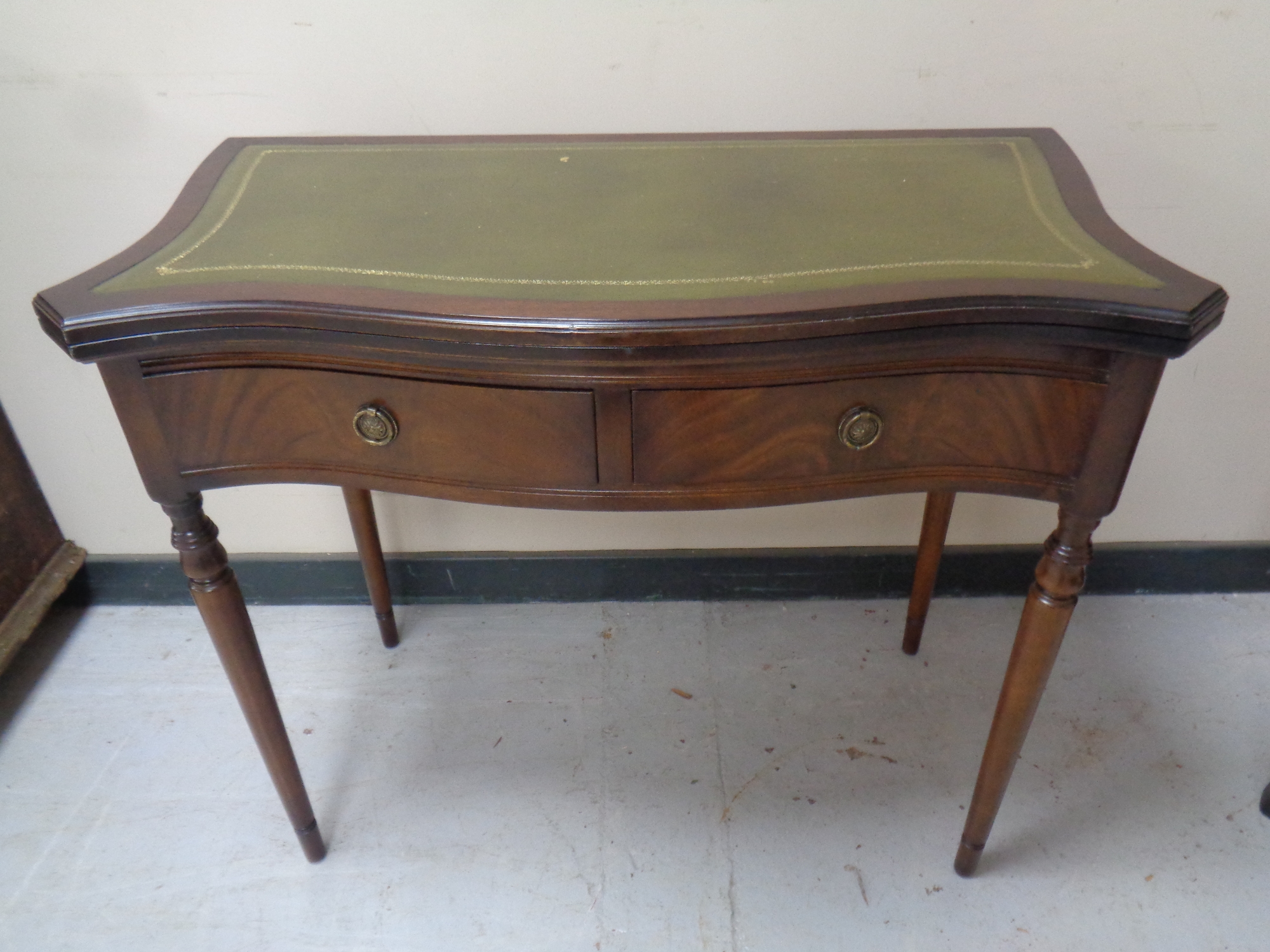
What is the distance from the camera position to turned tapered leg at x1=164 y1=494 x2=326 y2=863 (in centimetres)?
104

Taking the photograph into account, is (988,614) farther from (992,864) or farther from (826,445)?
(826,445)

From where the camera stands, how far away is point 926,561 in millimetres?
1533

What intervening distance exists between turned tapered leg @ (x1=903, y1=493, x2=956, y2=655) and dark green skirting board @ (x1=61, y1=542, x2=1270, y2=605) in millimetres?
137

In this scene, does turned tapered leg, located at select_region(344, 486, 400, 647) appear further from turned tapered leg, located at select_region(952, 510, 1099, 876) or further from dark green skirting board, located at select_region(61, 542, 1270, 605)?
turned tapered leg, located at select_region(952, 510, 1099, 876)

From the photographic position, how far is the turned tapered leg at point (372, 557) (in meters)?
1.50

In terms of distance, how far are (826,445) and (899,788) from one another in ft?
2.38

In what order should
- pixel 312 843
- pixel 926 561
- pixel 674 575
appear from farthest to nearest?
pixel 674 575 < pixel 926 561 < pixel 312 843

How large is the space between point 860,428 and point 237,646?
29.8 inches

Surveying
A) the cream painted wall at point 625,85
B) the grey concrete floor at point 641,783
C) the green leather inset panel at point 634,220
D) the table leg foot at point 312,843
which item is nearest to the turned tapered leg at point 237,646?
the table leg foot at point 312,843

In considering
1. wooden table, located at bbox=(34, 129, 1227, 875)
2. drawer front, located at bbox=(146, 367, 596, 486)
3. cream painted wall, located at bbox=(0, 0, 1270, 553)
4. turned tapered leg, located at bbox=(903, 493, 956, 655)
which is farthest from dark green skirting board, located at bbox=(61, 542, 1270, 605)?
drawer front, located at bbox=(146, 367, 596, 486)

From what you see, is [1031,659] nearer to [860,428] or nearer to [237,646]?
[860,428]

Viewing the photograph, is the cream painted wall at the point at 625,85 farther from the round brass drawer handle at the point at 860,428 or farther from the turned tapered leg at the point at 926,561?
the round brass drawer handle at the point at 860,428

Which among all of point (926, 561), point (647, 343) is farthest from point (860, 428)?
point (926, 561)

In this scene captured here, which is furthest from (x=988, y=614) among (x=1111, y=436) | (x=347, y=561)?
(x=347, y=561)
